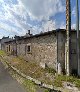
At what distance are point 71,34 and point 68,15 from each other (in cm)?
178

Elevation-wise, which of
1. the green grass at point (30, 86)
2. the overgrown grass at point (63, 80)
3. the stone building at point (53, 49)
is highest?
the stone building at point (53, 49)

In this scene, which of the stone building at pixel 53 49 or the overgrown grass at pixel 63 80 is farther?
the stone building at pixel 53 49

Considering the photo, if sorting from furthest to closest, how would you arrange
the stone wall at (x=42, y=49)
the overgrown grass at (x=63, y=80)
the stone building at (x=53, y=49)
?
the stone wall at (x=42, y=49), the stone building at (x=53, y=49), the overgrown grass at (x=63, y=80)

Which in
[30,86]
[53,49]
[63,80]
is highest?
[53,49]

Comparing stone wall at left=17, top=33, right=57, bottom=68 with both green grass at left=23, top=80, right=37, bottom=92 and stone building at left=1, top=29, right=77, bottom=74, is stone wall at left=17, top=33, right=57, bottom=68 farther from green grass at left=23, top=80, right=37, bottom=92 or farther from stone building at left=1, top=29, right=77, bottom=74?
green grass at left=23, top=80, right=37, bottom=92

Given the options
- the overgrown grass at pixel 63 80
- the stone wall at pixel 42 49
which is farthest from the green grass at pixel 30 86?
the stone wall at pixel 42 49

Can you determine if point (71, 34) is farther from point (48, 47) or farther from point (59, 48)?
point (48, 47)

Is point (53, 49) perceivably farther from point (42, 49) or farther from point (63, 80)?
point (63, 80)

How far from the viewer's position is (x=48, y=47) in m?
17.0

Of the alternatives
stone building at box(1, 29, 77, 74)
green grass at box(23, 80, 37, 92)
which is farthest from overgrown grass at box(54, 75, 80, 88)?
stone building at box(1, 29, 77, 74)

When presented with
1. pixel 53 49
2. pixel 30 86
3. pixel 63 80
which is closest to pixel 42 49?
pixel 53 49

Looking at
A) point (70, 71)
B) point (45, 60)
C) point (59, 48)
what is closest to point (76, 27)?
point (59, 48)

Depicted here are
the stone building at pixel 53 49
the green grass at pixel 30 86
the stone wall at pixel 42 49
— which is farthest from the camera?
the stone wall at pixel 42 49

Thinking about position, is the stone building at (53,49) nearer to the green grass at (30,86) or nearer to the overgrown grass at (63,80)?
the overgrown grass at (63,80)
